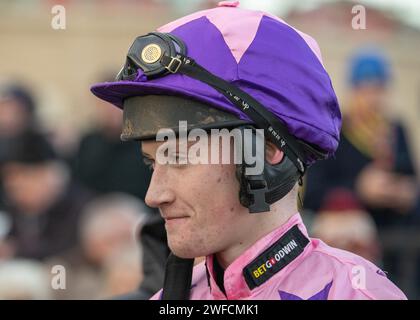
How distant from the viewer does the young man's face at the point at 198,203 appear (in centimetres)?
268

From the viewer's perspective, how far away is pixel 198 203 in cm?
268

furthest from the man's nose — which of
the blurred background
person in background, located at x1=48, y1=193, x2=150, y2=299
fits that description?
person in background, located at x1=48, y1=193, x2=150, y2=299

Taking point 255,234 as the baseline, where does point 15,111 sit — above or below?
above

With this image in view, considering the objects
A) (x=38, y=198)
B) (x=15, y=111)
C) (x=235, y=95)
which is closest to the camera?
(x=235, y=95)

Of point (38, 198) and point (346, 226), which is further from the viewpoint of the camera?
point (38, 198)

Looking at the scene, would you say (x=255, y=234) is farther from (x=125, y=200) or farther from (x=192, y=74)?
(x=125, y=200)

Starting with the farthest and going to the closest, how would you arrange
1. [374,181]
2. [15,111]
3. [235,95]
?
[15,111]
[374,181]
[235,95]

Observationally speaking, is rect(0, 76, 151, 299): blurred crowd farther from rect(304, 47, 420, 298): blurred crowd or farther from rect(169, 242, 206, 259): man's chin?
rect(169, 242, 206, 259): man's chin

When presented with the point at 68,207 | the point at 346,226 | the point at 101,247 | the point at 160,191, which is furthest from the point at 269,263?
the point at 68,207

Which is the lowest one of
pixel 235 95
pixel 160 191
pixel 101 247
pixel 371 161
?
pixel 101 247

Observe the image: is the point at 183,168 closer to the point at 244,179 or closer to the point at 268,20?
the point at 244,179

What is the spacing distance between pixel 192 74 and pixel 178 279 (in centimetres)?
65

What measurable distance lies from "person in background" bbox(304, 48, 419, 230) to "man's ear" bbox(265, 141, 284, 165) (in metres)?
3.03

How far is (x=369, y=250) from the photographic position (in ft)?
17.7
